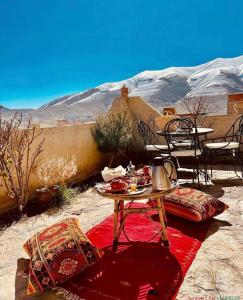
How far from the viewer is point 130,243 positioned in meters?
2.58

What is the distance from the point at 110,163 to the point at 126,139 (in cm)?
53

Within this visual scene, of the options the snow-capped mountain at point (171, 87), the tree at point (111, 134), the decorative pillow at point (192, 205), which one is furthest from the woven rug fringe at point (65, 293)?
the snow-capped mountain at point (171, 87)

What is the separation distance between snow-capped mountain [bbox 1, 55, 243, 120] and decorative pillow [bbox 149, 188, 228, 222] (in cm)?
2056

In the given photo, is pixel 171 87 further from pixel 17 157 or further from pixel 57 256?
pixel 57 256

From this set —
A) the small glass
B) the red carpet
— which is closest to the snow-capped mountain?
the red carpet

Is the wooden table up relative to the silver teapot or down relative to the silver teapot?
down

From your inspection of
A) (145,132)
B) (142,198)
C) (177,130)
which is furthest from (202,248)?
(145,132)

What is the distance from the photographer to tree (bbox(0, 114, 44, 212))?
3.48 metres

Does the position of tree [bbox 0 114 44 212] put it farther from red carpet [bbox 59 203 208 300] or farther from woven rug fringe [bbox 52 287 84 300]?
woven rug fringe [bbox 52 287 84 300]

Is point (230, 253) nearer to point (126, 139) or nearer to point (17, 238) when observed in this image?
point (17, 238)

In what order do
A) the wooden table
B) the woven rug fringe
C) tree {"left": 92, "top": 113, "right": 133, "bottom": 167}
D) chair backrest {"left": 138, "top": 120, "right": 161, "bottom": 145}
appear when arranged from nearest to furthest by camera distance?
1. the woven rug fringe
2. the wooden table
3. chair backrest {"left": 138, "top": 120, "right": 161, "bottom": 145}
4. tree {"left": 92, "top": 113, "right": 133, "bottom": 167}

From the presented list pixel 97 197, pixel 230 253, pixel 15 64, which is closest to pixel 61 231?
pixel 230 253

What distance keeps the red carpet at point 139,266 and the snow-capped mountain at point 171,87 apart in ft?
68.5

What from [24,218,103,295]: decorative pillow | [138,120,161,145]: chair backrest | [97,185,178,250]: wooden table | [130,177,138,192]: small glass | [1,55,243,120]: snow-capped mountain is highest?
[1,55,243,120]: snow-capped mountain
